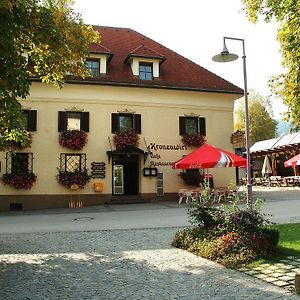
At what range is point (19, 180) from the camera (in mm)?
21484

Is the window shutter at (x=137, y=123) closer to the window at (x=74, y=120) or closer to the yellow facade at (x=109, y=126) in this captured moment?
the yellow facade at (x=109, y=126)

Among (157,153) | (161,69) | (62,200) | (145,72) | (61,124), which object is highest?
(161,69)

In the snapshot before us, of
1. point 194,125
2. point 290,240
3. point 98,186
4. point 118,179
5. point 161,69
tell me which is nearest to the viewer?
point 290,240

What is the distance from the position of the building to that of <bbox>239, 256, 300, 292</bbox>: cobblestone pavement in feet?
53.4

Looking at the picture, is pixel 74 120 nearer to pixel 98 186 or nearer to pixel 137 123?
pixel 137 123

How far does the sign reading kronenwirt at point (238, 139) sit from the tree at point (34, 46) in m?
15.5

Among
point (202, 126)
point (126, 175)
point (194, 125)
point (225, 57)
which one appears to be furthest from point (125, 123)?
point (225, 57)

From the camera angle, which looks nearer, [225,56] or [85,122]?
[225,56]

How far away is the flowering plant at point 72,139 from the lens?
73.3ft

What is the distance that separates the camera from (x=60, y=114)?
22.8 metres

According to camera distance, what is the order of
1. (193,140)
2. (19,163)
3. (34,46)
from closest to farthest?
(34,46) → (19,163) → (193,140)

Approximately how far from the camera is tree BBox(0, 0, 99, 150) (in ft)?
22.1

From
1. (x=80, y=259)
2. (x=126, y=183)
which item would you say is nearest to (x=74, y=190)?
(x=126, y=183)

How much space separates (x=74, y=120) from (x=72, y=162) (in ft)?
8.03
